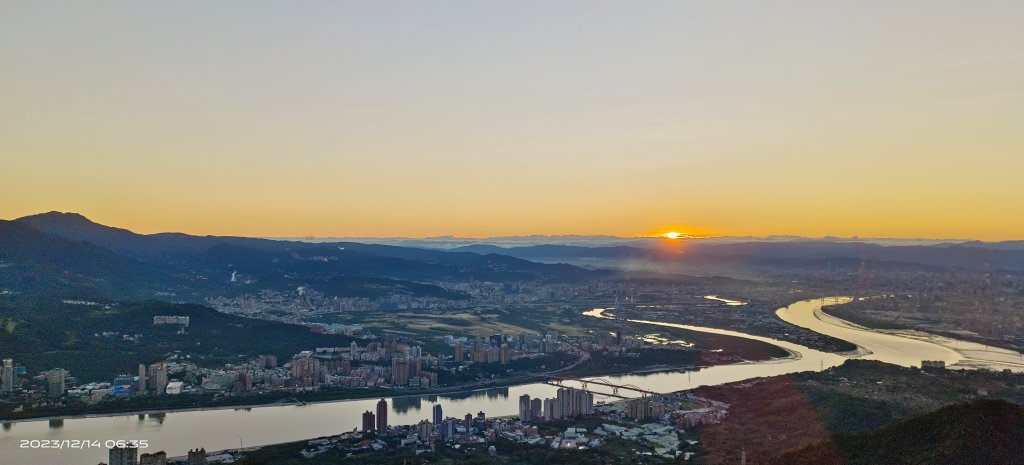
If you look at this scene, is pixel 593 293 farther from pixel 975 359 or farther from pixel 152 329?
pixel 152 329

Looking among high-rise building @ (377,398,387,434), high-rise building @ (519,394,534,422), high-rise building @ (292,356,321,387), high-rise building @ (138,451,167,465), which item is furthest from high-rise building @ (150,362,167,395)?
high-rise building @ (519,394,534,422)

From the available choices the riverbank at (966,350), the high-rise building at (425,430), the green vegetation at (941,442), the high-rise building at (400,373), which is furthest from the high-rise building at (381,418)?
the riverbank at (966,350)

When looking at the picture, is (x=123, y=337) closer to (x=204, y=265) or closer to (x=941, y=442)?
(x=941, y=442)

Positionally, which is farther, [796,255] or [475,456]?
[796,255]

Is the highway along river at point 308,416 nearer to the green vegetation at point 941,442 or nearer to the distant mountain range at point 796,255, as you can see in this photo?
the green vegetation at point 941,442

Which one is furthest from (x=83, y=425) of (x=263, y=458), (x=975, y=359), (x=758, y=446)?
(x=975, y=359)

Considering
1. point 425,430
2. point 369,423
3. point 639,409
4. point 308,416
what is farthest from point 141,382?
point 639,409

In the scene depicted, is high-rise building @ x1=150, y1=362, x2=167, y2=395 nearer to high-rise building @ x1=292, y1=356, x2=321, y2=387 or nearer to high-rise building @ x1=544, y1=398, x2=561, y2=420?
high-rise building @ x1=292, y1=356, x2=321, y2=387
